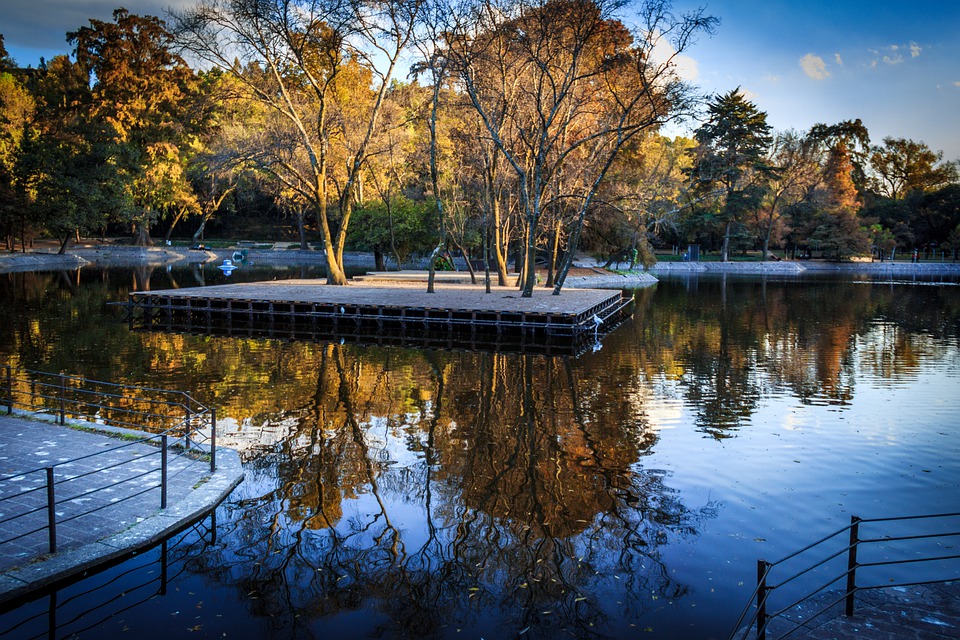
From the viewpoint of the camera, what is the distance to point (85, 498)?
9.26 m

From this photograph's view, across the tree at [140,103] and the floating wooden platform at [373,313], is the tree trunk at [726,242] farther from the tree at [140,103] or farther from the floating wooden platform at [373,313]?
the tree at [140,103]

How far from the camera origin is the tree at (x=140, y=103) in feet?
220

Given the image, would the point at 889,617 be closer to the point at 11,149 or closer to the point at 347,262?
the point at 11,149

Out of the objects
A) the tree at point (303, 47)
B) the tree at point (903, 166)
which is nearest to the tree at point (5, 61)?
the tree at point (303, 47)

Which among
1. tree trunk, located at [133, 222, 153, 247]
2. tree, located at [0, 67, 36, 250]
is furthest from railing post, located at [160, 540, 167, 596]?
tree trunk, located at [133, 222, 153, 247]

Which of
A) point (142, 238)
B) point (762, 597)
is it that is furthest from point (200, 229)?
point (762, 597)

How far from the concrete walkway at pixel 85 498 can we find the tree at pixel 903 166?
114m

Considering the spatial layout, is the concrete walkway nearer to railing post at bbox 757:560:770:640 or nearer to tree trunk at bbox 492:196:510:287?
railing post at bbox 757:560:770:640

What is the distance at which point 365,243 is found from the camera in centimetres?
6431

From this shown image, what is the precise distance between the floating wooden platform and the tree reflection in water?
11402mm

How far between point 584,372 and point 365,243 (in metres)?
46.3

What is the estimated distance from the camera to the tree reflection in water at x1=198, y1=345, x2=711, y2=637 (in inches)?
310

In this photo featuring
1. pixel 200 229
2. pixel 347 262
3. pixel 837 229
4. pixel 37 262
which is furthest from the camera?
pixel 837 229

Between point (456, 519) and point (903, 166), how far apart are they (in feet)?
394
